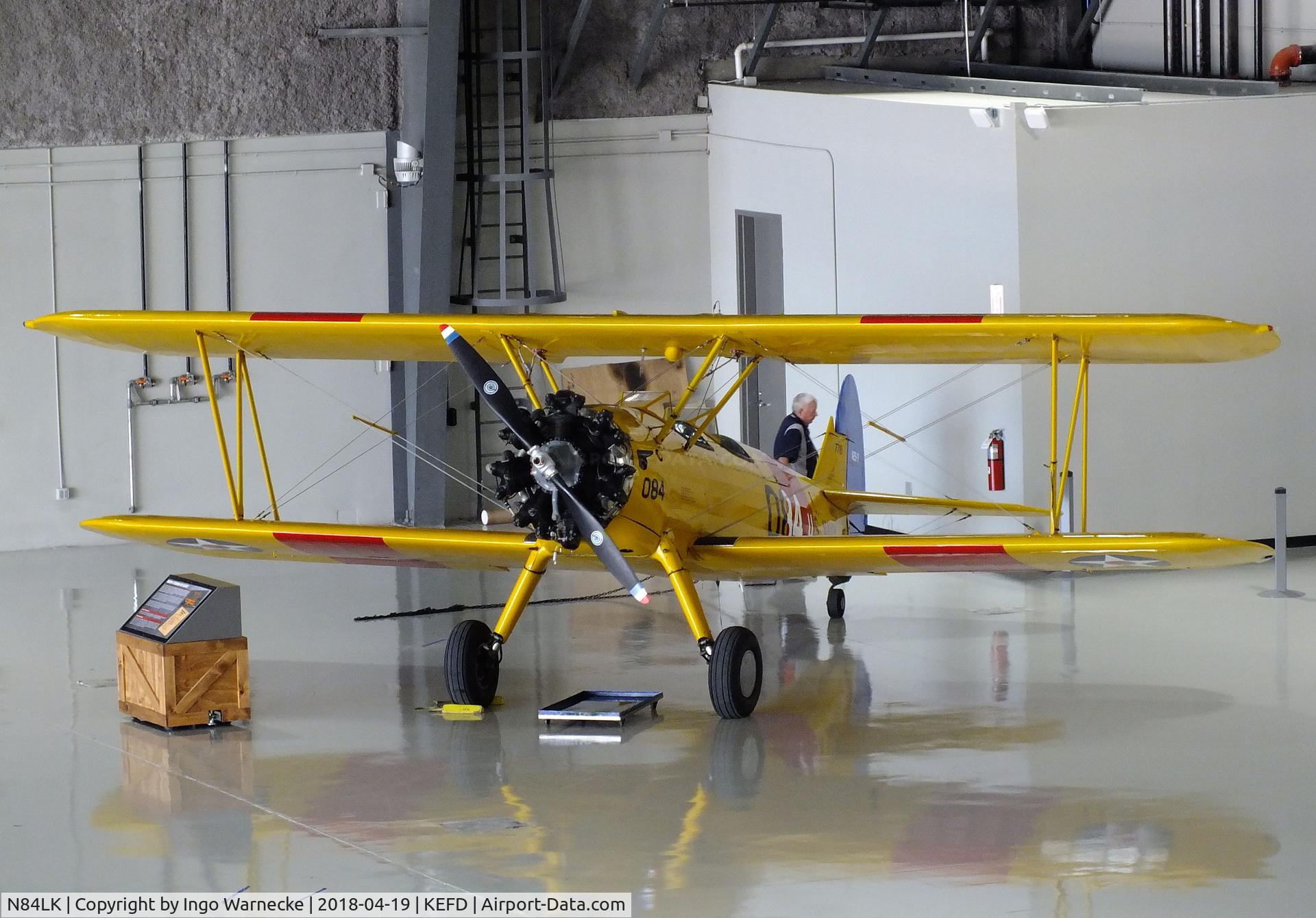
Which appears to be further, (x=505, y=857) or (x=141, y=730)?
A: (x=141, y=730)

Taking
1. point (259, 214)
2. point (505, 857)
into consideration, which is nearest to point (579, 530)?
point (505, 857)

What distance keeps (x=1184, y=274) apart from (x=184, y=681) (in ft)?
26.5

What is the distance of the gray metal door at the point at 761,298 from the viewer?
14422 millimetres

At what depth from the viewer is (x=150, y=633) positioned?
22.7 feet

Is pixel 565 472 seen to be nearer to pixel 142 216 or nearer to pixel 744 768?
pixel 744 768

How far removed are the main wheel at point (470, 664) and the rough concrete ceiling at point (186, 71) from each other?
8.56m

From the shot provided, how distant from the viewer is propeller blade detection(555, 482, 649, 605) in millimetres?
6340

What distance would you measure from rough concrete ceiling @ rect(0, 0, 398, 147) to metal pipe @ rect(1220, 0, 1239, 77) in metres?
7.73

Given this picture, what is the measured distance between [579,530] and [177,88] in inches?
379

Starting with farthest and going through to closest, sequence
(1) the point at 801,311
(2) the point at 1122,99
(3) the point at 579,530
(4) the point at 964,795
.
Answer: (1) the point at 801,311, (2) the point at 1122,99, (3) the point at 579,530, (4) the point at 964,795

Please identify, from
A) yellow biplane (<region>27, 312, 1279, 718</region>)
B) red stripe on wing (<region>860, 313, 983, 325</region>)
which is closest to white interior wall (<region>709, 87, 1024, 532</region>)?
yellow biplane (<region>27, 312, 1279, 718</region>)

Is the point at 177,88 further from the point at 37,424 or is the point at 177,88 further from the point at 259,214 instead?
the point at 37,424

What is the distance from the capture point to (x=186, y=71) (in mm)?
14102

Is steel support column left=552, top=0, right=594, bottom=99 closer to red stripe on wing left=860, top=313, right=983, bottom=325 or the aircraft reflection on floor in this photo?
red stripe on wing left=860, top=313, right=983, bottom=325
